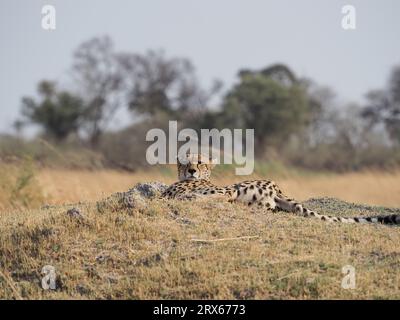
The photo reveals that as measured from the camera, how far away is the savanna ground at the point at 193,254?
624 centimetres

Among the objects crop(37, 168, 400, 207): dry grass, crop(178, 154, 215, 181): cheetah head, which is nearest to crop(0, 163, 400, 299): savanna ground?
crop(178, 154, 215, 181): cheetah head

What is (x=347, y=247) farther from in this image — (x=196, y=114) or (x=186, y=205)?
(x=196, y=114)

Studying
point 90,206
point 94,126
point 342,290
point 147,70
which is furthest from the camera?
point 147,70

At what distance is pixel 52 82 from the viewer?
40469mm

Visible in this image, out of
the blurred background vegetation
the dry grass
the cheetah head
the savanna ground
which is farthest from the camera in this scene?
the blurred background vegetation

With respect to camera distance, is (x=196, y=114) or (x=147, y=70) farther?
(x=147, y=70)

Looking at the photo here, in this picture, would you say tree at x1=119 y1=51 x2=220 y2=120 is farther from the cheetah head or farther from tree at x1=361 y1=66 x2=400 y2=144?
A: the cheetah head

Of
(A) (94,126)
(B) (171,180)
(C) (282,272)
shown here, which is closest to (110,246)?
(C) (282,272)

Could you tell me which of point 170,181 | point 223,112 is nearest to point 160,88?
point 223,112

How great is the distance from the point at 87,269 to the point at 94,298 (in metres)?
0.49

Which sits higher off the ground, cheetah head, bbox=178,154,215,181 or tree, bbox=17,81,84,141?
tree, bbox=17,81,84,141

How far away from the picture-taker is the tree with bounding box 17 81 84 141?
38.8 m

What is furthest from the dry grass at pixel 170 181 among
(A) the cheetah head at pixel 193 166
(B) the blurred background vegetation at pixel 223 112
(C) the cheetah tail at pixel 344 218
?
(B) the blurred background vegetation at pixel 223 112

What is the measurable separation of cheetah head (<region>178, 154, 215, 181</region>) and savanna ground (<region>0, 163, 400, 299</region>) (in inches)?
Answer: 50.7
